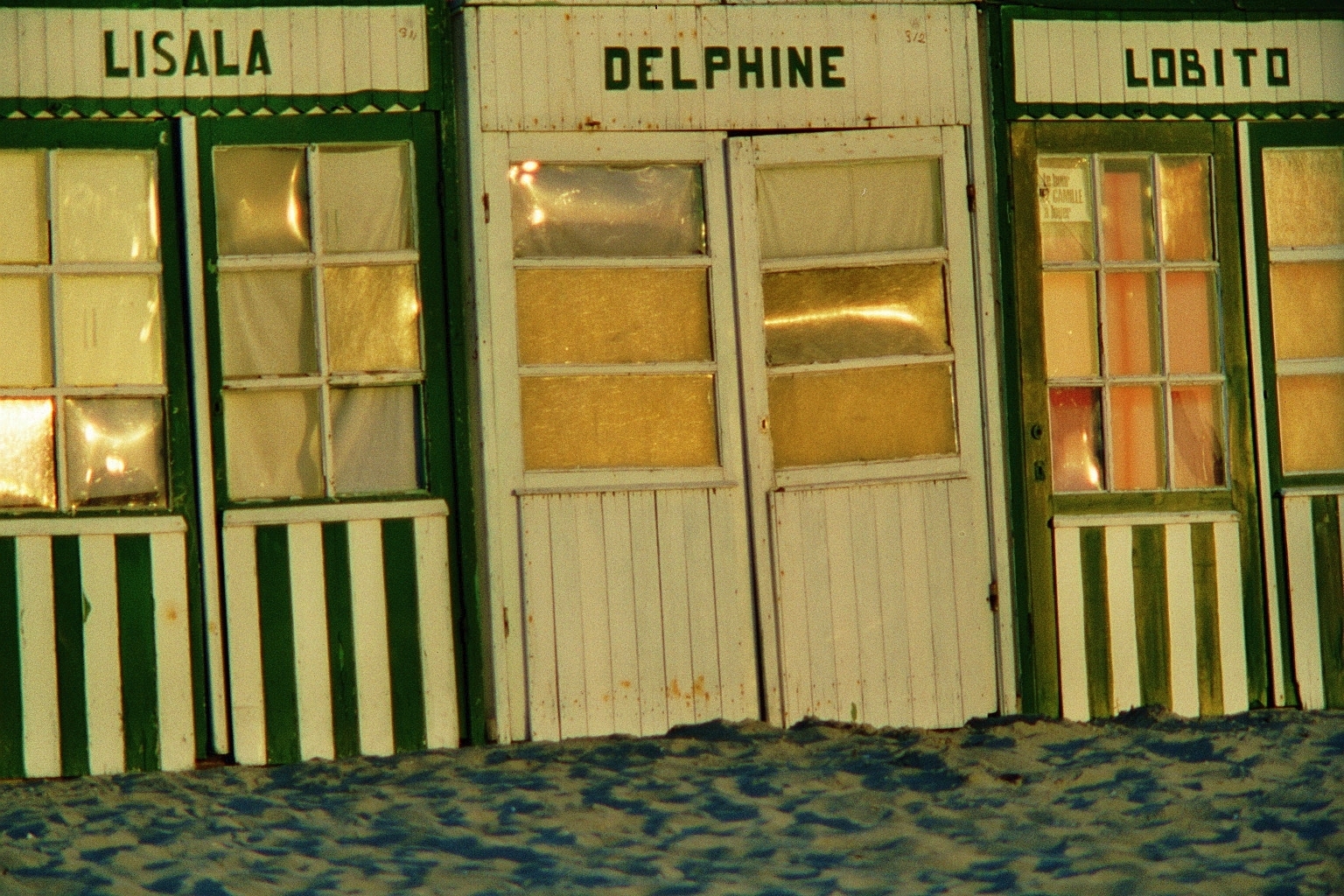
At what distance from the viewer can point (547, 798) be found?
5305mm

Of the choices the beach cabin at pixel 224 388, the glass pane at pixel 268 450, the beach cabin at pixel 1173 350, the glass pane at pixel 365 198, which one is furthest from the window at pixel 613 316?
the beach cabin at pixel 1173 350

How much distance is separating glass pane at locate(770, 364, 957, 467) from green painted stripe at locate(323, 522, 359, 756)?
1.66 metres

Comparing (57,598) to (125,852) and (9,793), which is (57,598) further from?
(125,852)

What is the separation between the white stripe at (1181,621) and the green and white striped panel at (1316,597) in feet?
1.39

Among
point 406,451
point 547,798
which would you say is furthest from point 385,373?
point 547,798

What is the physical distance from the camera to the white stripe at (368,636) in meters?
6.00

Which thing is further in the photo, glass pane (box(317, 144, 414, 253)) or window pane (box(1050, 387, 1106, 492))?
window pane (box(1050, 387, 1106, 492))

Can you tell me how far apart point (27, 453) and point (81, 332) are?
1.55 feet

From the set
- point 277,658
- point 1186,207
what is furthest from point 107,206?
point 1186,207

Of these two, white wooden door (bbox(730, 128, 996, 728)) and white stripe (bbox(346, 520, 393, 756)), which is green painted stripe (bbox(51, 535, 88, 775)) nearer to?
white stripe (bbox(346, 520, 393, 756))

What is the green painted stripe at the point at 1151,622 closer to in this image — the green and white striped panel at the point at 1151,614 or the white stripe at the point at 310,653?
the green and white striped panel at the point at 1151,614

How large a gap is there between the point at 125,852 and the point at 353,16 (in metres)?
3.06

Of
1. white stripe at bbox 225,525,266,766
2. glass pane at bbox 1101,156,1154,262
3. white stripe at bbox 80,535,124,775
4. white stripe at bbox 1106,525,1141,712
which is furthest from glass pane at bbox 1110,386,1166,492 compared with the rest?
white stripe at bbox 80,535,124,775

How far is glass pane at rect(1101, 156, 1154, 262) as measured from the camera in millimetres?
6531
